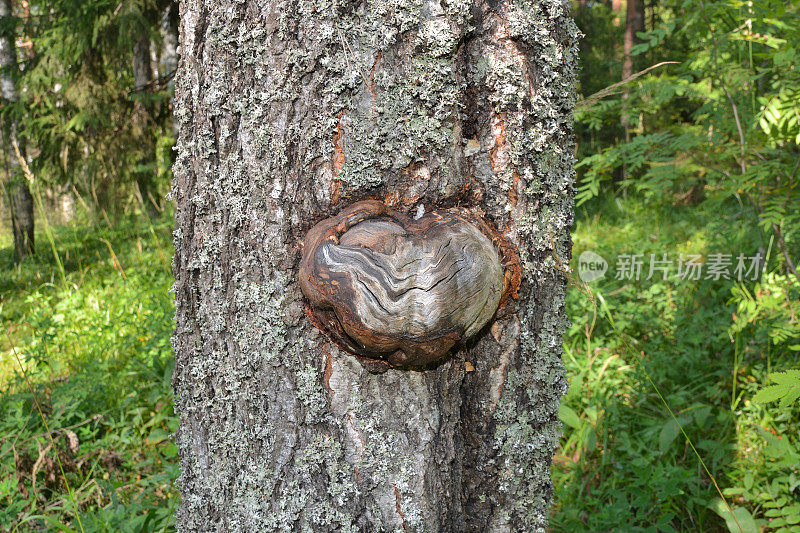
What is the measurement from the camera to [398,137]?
1.08 metres

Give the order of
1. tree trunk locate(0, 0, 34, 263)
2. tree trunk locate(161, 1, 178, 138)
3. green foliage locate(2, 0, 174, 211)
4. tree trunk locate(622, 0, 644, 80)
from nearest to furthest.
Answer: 1. tree trunk locate(161, 1, 178, 138)
2. green foliage locate(2, 0, 174, 211)
3. tree trunk locate(0, 0, 34, 263)
4. tree trunk locate(622, 0, 644, 80)

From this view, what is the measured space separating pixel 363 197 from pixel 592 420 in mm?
2167

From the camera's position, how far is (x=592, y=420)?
274 cm

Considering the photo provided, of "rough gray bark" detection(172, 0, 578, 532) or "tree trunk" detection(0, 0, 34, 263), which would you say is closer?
"rough gray bark" detection(172, 0, 578, 532)

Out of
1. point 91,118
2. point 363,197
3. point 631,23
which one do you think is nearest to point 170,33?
point 91,118

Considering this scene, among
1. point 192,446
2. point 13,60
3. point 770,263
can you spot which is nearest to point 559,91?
point 192,446

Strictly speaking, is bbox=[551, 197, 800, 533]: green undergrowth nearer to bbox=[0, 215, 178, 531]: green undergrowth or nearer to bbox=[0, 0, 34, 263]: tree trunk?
bbox=[0, 215, 178, 531]: green undergrowth

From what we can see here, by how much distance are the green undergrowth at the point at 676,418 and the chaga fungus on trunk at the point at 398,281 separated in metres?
0.40

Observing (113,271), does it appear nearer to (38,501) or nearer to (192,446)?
(38,501)

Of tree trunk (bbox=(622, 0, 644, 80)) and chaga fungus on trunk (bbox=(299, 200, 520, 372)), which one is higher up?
tree trunk (bbox=(622, 0, 644, 80))

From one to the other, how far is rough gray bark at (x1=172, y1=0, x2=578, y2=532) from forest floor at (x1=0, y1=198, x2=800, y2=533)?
356mm

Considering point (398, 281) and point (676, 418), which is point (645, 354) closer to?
point (676, 418)

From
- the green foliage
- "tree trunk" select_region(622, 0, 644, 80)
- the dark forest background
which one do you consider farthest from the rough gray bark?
"tree trunk" select_region(622, 0, 644, 80)

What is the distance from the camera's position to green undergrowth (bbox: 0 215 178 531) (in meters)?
2.20
